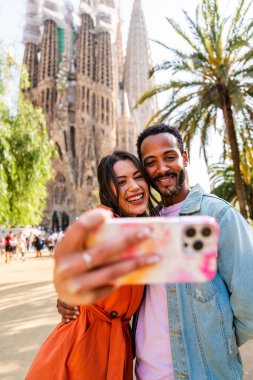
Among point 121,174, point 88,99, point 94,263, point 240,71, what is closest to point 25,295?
point 121,174

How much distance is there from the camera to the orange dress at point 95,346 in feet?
4.58

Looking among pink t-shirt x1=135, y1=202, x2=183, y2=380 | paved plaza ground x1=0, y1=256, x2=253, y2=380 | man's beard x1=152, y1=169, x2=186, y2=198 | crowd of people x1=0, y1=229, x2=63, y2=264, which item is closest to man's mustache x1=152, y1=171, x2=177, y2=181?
man's beard x1=152, y1=169, x2=186, y2=198

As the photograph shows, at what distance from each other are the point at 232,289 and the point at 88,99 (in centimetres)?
4105

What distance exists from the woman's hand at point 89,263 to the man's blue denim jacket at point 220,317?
2.38 ft

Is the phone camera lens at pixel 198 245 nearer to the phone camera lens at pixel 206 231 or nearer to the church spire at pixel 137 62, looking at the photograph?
the phone camera lens at pixel 206 231

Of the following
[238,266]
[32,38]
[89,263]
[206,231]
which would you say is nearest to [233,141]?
[238,266]

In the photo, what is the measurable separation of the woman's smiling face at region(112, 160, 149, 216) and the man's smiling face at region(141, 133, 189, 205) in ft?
0.29

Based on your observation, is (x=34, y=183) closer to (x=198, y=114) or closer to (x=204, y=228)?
(x=198, y=114)

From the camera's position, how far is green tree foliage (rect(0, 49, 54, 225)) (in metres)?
10.5

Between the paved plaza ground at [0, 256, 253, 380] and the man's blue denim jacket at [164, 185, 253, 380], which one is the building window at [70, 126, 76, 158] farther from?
the man's blue denim jacket at [164, 185, 253, 380]

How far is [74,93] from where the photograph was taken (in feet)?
139

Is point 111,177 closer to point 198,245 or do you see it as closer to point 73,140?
point 198,245

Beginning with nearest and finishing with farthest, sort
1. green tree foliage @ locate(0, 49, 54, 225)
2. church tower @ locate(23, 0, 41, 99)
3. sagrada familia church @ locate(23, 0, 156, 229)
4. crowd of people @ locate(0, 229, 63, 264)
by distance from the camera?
green tree foliage @ locate(0, 49, 54, 225) → crowd of people @ locate(0, 229, 63, 264) → sagrada familia church @ locate(23, 0, 156, 229) → church tower @ locate(23, 0, 41, 99)

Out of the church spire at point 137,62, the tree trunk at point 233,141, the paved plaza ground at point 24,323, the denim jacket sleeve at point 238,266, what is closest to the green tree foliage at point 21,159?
the paved plaza ground at point 24,323
